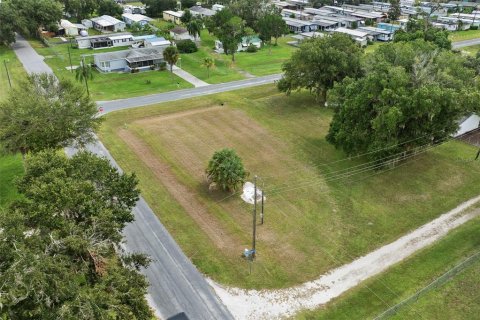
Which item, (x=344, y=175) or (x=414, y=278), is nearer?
(x=414, y=278)

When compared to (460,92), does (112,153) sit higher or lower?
lower

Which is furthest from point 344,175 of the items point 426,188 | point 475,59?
point 475,59

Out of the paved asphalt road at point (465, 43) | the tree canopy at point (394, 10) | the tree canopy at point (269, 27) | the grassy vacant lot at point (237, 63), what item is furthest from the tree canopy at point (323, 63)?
the tree canopy at point (394, 10)

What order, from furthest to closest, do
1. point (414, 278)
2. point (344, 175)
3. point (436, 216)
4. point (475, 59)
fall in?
point (475, 59) < point (344, 175) < point (436, 216) < point (414, 278)

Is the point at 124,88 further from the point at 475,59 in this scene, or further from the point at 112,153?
the point at 475,59

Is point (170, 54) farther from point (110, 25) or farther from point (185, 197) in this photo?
point (110, 25)

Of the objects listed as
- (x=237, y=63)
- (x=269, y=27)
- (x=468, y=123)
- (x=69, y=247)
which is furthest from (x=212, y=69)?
(x=69, y=247)
